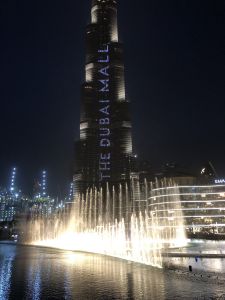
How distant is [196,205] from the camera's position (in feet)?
383

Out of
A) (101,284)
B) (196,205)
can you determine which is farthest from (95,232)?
(101,284)

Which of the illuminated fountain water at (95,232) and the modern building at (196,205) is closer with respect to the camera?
the illuminated fountain water at (95,232)

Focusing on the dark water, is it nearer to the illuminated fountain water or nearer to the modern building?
the illuminated fountain water

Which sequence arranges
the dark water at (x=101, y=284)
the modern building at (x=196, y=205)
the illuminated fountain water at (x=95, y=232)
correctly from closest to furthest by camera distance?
the dark water at (x=101, y=284) < the illuminated fountain water at (x=95, y=232) < the modern building at (x=196, y=205)

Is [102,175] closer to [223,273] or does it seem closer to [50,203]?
[50,203]

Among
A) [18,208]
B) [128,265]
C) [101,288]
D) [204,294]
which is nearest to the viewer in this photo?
[204,294]

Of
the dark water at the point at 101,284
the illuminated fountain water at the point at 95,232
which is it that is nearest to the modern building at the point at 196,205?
the illuminated fountain water at the point at 95,232

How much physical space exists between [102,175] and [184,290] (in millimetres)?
179148

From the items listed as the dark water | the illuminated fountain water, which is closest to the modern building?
the illuminated fountain water

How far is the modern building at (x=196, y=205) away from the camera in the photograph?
114 metres

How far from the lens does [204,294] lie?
20.0 m

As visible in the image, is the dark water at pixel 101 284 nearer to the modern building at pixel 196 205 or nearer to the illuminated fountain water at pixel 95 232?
the illuminated fountain water at pixel 95 232

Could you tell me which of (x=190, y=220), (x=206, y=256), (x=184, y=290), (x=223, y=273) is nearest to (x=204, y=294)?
(x=184, y=290)

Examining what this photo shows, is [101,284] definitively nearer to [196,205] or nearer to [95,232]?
[95,232]
